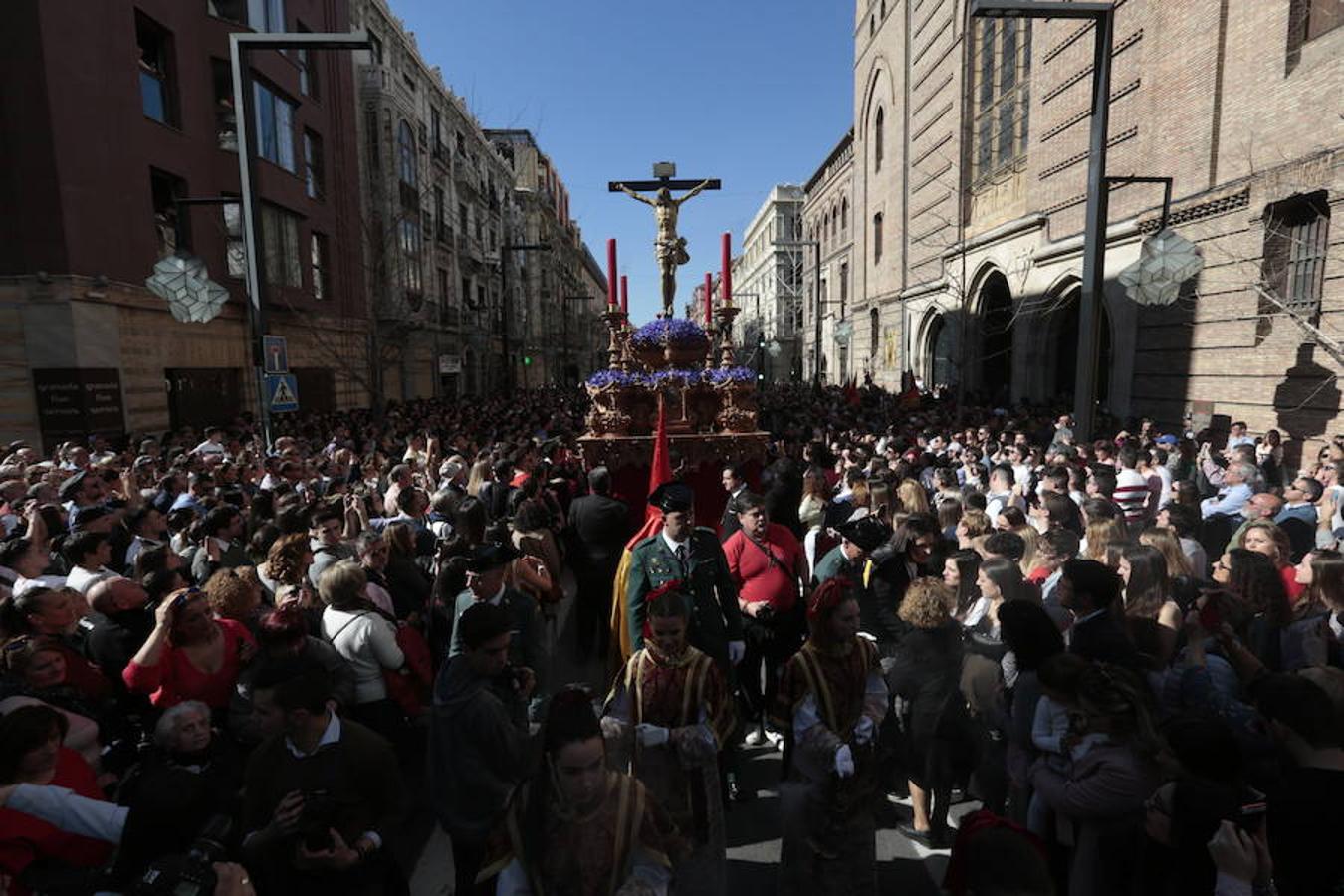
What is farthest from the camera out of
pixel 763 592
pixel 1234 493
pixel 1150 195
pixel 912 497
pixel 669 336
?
pixel 1150 195

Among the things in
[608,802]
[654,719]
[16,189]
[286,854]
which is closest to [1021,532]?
[654,719]

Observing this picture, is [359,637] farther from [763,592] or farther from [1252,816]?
[1252,816]

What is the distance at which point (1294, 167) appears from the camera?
35.4 ft

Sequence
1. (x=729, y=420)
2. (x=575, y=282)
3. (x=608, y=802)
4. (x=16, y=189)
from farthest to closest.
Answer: (x=575, y=282) < (x=16, y=189) < (x=729, y=420) < (x=608, y=802)

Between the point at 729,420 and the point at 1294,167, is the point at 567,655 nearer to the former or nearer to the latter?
the point at 729,420

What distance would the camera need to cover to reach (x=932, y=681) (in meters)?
3.70

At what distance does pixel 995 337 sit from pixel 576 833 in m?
25.3

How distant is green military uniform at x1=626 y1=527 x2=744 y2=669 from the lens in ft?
13.9

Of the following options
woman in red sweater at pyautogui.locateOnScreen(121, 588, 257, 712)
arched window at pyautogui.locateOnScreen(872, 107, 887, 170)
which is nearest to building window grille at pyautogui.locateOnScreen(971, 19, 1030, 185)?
arched window at pyautogui.locateOnScreen(872, 107, 887, 170)

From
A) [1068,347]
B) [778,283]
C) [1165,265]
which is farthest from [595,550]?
[778,283]

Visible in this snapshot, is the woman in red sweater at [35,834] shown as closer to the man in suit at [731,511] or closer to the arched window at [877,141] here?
the man in suit at [731,511]

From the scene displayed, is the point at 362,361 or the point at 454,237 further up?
the point at 454,237

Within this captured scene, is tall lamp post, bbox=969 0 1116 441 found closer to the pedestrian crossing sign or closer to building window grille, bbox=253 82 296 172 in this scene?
the pedestrian crossing sign

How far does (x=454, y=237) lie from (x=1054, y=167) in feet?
89.6
